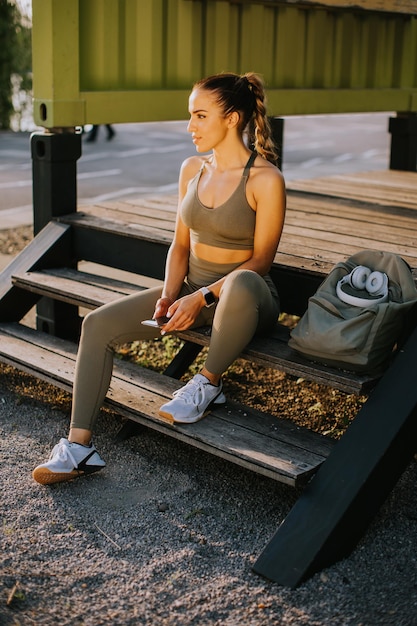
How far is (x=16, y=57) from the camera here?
18031 millimetres

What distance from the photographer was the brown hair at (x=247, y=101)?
3.68 metres

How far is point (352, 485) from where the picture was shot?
3.14m

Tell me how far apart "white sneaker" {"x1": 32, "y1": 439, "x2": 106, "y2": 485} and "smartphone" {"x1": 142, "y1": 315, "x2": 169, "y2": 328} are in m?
0.55

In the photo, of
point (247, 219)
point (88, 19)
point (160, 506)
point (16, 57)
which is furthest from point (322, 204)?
point (16, 57)

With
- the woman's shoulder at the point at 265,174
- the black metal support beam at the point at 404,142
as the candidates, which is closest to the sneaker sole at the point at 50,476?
the woman's shoulder at the point at 265,174

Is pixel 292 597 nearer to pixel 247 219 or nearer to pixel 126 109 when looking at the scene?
pixel 247 219

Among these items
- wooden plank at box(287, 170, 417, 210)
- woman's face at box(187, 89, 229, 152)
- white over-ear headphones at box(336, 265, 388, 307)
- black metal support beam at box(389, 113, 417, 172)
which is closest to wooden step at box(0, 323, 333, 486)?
white over-ear headphones at box(336, 265, 388, 307)

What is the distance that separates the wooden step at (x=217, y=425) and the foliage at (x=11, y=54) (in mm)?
14669

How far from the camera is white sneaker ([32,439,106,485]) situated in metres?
3.57

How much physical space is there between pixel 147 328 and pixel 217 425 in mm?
534

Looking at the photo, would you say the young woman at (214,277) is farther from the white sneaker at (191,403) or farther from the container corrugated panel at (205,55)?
the container corrugated panel at (205,55)

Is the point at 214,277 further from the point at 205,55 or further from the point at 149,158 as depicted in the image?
the point at 149,158

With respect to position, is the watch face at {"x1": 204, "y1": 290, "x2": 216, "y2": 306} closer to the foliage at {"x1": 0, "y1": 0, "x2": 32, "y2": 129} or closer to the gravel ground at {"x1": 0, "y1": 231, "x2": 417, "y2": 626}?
the gravel ground at {"x1": 0, "y1": 231, "x2": 417, "y2": 626}

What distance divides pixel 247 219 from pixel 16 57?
1554cm
